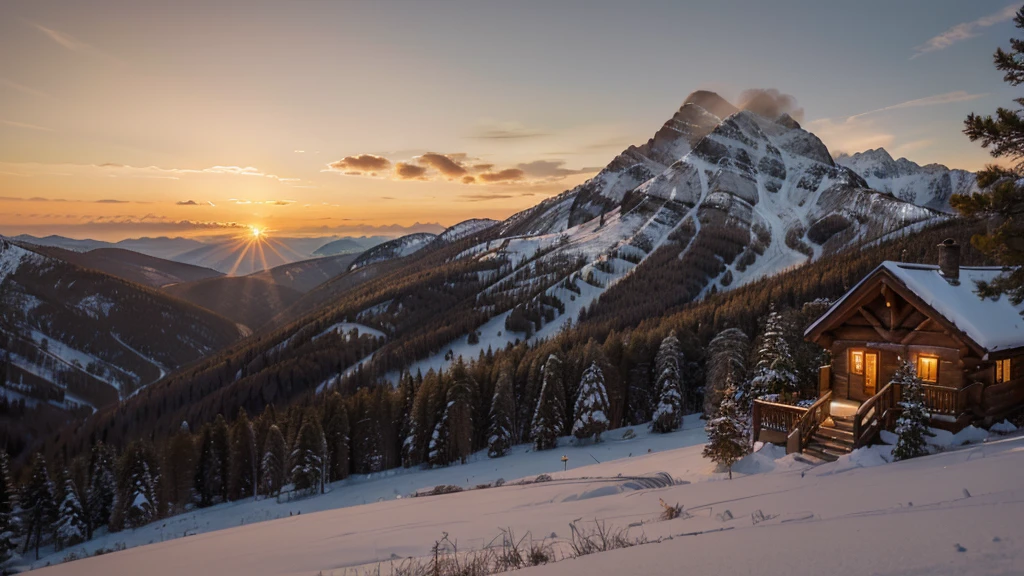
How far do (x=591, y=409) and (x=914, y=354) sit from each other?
113 ft

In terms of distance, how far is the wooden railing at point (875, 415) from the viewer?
Result: 16859 millimetres

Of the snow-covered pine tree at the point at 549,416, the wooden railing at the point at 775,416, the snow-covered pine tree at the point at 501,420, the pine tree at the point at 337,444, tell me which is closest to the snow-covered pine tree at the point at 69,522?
the pine tree at the point at 337,444

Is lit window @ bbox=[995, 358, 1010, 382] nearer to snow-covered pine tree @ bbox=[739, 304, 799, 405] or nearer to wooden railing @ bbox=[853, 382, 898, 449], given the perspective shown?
wooden railing @ bbox=[853, 382, 898, 449]

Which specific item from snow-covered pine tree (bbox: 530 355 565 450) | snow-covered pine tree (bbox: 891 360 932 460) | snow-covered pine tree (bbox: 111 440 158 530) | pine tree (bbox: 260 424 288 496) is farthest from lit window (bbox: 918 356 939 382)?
snow-covered pine tree (bbox: 111 440 158 530)

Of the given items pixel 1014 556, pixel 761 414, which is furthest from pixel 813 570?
pixel 761 414

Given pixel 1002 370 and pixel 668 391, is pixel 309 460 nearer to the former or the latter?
pixel 668 391

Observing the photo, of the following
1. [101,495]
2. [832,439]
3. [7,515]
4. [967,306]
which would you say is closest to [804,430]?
[832,439]

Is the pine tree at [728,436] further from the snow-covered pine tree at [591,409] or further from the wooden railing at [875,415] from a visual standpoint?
the snow-covered pine tree at [591,409]

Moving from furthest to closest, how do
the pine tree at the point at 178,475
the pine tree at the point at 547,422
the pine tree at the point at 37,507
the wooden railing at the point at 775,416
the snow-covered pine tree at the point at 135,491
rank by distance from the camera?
the pine tree at the point at 178,475 < the snow-covered pine tree at the point at 135,491 < the pine tree at the point at 37,507 < the pine tree at the point at 547,422 < the wooden railing at the point at 775,416

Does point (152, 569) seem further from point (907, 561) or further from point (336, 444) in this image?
point (336, 444)

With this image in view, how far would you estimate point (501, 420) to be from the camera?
55.5 m

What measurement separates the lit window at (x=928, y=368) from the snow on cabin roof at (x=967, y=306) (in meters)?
1.80

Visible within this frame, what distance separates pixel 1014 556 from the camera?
470 centimetres

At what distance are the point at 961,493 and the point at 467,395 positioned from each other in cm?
5226
